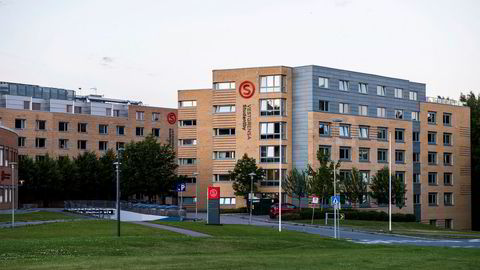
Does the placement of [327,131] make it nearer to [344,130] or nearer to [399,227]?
[344,130]

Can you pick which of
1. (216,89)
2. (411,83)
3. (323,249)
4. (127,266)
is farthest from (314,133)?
(127,266)

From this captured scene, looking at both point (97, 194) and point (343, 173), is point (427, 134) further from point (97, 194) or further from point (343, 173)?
point (97, 194)

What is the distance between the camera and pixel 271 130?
10125cm

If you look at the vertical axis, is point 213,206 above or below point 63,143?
below

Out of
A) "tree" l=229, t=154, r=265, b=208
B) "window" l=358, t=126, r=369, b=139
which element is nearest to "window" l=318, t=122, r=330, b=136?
"window" l=358, t=126, r=369, b=139

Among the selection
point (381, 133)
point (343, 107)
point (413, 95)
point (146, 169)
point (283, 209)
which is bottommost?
point (283, 209)

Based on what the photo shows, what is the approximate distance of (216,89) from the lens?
10512cm

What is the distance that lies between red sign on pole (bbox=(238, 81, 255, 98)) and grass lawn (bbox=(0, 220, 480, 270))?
51.3m

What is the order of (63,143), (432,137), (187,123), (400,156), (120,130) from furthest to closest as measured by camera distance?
(120,130), (63,143), (432,137), (400,156), (187,123)

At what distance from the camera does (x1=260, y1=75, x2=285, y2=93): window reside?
101 metres

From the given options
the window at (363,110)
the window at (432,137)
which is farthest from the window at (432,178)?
the window at (363,110)

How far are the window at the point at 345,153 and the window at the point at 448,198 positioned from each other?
22.4m

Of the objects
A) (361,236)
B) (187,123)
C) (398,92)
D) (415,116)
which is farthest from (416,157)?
(361,236)

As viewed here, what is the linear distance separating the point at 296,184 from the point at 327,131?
11.5 metres
